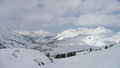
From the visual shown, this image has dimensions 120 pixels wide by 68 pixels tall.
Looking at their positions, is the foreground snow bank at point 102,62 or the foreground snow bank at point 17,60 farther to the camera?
the foreground snow bank at point 17,60

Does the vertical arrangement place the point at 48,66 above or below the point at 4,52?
below

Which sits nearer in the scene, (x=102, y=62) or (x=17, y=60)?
(x=102, y=62)

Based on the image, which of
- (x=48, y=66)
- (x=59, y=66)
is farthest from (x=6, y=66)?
(x=59, y=66)

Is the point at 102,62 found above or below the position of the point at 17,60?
below

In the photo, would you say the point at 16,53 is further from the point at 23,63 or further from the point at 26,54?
the point at 23,63

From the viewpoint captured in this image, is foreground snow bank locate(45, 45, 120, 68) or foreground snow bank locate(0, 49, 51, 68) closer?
foreground snow bank locate(45, 45, 120, 68)

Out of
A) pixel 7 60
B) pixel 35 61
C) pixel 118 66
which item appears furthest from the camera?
pixel 35 61

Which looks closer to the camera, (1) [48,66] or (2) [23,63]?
(2) [23,63]

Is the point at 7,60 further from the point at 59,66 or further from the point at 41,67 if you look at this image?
the point at 59,66

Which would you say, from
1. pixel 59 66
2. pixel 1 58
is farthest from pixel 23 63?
pixel 59 66

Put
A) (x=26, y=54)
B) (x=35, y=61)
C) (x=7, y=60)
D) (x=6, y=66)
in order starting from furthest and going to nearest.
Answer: (x=26, y=54), (x=35, y=61), (x=7, y=60), (x=6, y=66)
